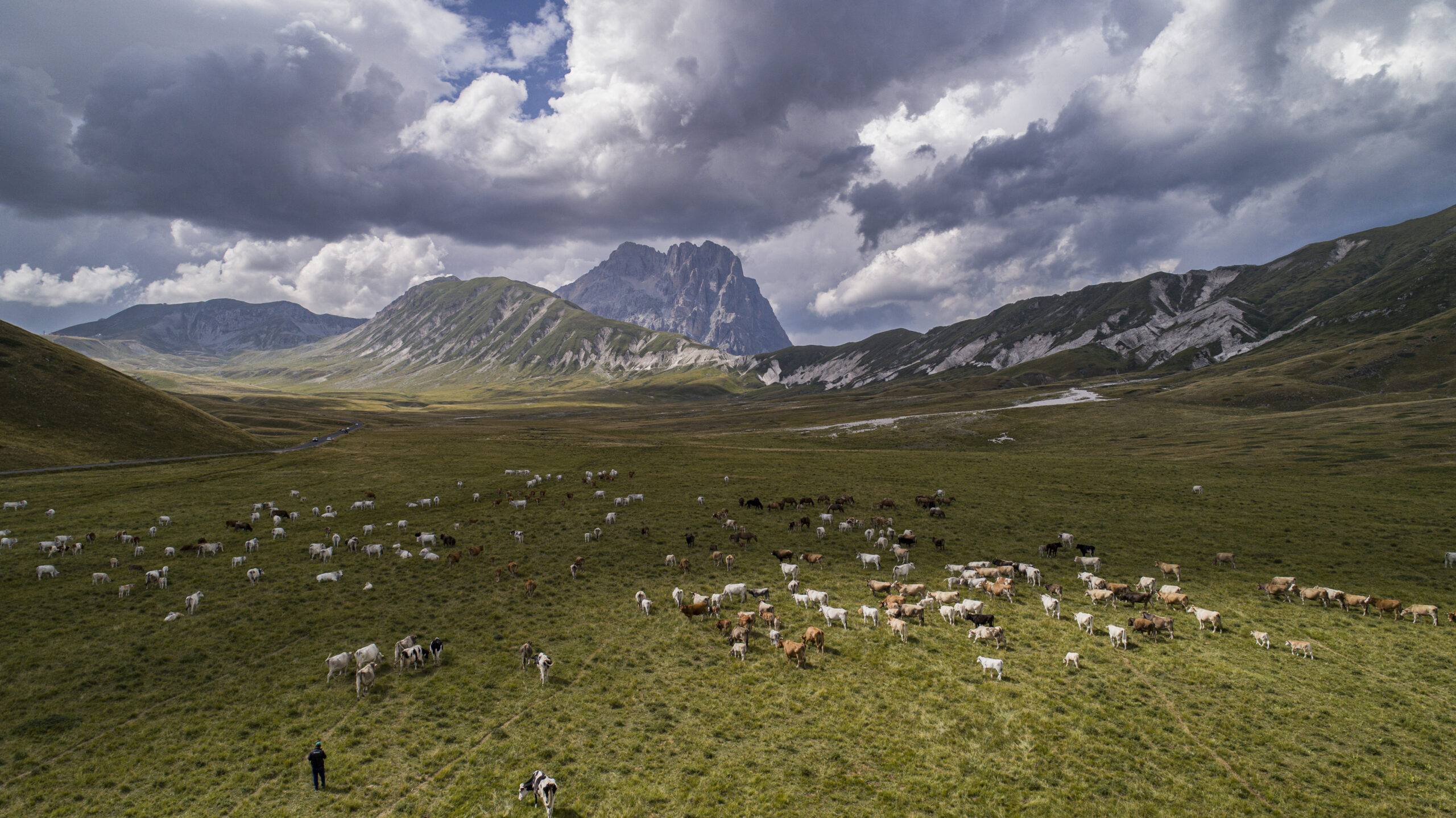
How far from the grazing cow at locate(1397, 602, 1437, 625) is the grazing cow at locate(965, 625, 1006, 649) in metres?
20.5

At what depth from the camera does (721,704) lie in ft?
64.3

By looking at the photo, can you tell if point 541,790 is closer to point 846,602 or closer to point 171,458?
point 846,602

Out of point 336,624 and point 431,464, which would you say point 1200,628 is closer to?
point 336,624

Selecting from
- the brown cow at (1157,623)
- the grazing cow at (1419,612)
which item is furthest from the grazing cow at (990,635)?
the grazing cow at (1419,612)

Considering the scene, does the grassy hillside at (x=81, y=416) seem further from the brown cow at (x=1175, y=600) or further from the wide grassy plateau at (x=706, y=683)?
the brown cow at (x=1175, y=600)

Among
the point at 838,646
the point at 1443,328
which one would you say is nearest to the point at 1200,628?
the point at 838,646

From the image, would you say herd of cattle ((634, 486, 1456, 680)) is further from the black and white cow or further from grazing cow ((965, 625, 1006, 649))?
the black and white cow

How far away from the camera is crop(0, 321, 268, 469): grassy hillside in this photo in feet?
241

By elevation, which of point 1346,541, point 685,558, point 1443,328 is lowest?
point 1346,541

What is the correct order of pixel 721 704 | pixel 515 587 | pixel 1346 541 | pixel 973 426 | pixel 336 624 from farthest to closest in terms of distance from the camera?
1. pixel 973 426
2. pixel 1346 541
3. pixel 515 587
4. pixel 336 624
5. pixel 721 704

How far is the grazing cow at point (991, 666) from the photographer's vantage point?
68.0 ft

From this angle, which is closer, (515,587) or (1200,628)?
(1200,628)

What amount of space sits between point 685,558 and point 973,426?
102 m

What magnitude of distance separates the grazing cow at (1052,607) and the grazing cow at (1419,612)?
16.0 m
